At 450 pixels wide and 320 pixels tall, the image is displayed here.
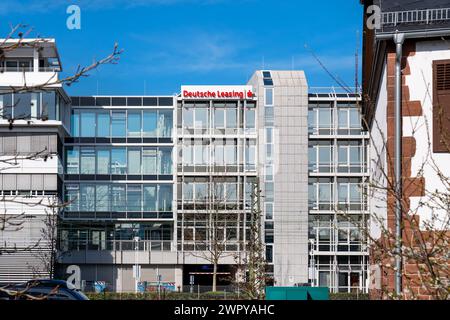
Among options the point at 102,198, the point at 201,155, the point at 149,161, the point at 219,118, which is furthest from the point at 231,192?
the point at 102,198

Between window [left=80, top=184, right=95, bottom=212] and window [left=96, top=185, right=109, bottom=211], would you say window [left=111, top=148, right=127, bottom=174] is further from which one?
window [left=80, top=184, right=95, bottom=212]

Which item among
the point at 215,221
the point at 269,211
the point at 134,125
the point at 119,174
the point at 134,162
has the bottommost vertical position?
the point at 215,221

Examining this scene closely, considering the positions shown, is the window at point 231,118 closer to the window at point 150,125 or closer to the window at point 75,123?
the window at point 150,125

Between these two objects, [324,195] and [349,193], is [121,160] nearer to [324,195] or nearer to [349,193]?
[324,195]

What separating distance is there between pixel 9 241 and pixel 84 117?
46.4ft

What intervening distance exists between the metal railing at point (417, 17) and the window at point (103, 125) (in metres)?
62.7

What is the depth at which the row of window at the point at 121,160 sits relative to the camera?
75125 mm

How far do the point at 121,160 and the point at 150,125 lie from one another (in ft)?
11.9

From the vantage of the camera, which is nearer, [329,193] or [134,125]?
[134,125]

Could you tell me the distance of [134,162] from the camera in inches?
2963

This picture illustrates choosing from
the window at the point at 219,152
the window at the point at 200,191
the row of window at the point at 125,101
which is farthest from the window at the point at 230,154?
the row of window at the point at 125,101

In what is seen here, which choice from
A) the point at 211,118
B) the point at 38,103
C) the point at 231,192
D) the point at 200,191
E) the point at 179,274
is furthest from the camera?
the point at 211,118
